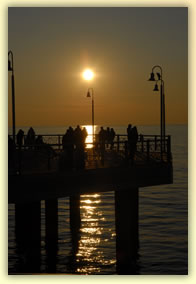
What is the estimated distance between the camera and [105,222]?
37.9m

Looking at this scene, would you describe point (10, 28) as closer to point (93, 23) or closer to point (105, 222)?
point (93, 23)

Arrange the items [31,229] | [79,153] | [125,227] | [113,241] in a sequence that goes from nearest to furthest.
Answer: [79,153], [31,229], [125,227], [113,241]

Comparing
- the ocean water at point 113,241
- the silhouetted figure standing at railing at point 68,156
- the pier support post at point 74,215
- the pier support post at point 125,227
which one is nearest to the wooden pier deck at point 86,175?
the silhouetted figure standing at railing at point 68,156

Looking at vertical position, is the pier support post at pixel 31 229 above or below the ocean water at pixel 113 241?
above

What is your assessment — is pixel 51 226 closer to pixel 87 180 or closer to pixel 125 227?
pixel 125 227

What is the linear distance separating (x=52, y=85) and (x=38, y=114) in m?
0.66

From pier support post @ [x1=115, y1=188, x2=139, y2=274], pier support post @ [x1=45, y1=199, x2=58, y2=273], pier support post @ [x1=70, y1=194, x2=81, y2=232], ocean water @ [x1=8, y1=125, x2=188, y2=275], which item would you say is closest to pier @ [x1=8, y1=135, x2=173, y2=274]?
pier support post @ [x1=115, y1=188, x2=139, y2=274]

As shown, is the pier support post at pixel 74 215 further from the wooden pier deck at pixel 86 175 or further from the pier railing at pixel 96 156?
the wooden pier deck at pixel 86 175

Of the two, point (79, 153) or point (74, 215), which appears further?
point (74, 215)

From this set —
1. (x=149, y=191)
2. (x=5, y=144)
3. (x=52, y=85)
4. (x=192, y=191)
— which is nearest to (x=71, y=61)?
(x=52, y=85)

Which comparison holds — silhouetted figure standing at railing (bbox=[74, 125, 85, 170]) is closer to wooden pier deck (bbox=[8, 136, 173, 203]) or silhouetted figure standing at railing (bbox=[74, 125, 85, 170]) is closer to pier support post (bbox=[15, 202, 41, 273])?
wooden pier deck (bbox=[8, 136, 173, 203])

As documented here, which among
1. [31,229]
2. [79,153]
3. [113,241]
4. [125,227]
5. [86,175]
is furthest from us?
[113,241]

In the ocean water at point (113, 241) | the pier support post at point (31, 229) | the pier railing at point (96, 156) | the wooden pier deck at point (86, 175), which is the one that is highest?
the pier railing at point (96, 156)

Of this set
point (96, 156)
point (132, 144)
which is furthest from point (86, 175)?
point (132, 144)
